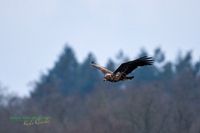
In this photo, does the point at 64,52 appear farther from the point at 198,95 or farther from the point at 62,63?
the point at 198,95

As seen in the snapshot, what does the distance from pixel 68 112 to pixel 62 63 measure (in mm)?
36405

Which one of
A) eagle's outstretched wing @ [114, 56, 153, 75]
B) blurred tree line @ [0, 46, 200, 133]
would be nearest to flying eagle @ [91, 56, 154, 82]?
eagle's outstretched wing @ [114, 56, 153, 75]

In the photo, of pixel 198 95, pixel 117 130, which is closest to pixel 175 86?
pixel 198 95

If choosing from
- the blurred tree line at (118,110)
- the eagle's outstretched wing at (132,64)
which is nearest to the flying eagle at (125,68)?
the eagle's outstretched wing at (132,64)

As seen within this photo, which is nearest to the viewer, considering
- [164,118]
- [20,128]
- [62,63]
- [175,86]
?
[20,128]

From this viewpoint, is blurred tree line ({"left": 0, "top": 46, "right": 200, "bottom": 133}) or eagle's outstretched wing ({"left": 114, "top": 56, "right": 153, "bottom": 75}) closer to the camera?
eagle's outstretched wing ({"left": 114, "top": 56, "right": 153, "bottom": 75})

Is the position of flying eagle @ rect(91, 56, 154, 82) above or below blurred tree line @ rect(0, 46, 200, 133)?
below

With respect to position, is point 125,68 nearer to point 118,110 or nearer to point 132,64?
point 132,64

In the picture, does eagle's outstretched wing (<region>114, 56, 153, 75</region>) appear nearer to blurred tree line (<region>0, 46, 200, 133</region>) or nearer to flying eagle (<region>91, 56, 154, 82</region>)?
flying eagle (<region>91, 56, 154, 82</region>)

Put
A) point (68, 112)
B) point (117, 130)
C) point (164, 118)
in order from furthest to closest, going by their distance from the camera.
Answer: point (68, 112), point (164, 118), point (117, 130)

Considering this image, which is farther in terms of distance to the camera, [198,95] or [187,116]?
[198,95]

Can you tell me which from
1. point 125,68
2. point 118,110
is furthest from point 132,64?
point 118,110

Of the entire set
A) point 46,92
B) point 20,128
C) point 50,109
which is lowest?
point 20,128

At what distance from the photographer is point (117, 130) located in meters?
52.1
